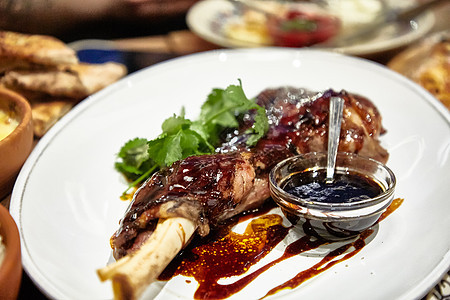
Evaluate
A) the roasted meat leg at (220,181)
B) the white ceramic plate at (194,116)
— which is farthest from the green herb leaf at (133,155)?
the roasted meat leg at (220,181)

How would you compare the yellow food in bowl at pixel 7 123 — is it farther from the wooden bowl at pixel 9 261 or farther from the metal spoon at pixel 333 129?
the metal spoon at pixel 333 129

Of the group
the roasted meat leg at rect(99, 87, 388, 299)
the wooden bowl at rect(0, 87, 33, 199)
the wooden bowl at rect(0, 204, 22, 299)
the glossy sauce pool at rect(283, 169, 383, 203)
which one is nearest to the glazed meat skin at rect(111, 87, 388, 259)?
the roasted meat leg at rect(99, 87, 388, 299)

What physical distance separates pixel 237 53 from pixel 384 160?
1.95 m

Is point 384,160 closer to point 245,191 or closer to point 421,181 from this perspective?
point 421,181

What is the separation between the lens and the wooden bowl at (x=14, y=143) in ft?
9.18

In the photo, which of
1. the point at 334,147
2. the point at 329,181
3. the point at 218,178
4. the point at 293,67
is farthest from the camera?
the point at 293,67

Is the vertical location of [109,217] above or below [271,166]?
below

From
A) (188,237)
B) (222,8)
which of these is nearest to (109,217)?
(188,237)

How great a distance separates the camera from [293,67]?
4.25m

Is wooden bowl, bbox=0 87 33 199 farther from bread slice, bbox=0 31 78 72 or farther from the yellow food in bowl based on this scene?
bread slice, bbox=0 31 78 72

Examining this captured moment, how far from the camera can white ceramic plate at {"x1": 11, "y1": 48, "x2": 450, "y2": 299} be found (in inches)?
89.0

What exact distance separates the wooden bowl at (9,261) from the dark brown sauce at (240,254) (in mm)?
742

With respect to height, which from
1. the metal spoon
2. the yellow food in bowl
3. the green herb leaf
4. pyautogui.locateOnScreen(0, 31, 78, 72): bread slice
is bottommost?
the green herb leaf

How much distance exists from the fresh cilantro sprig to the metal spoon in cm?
45
